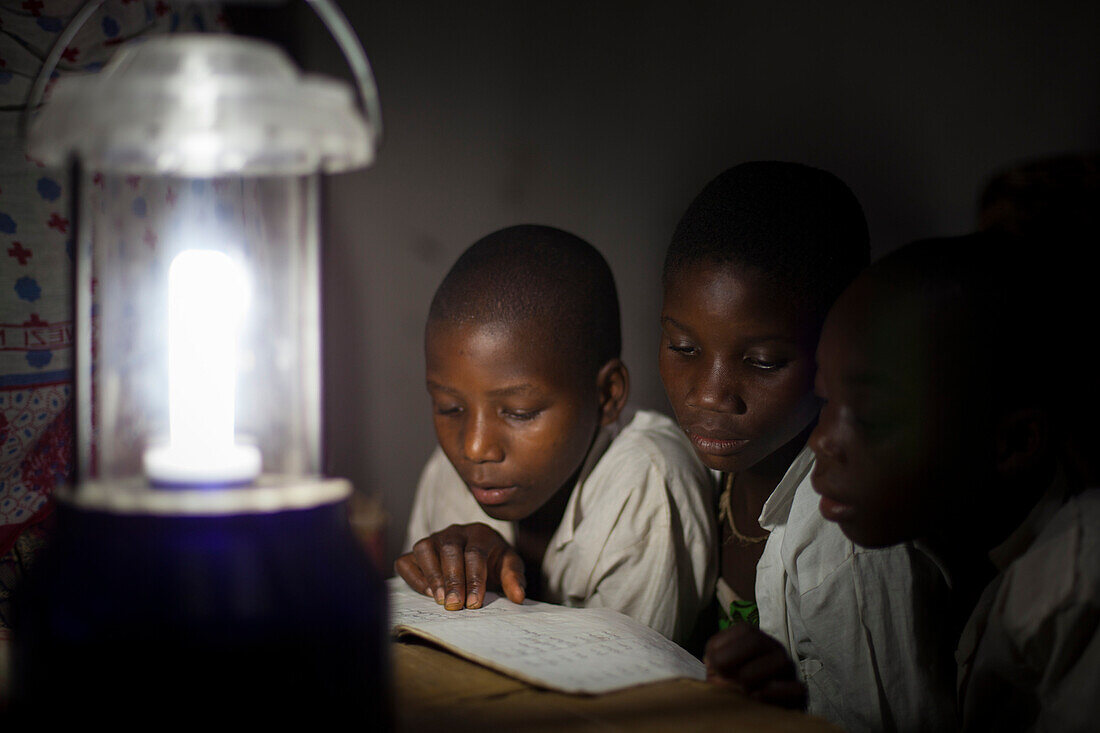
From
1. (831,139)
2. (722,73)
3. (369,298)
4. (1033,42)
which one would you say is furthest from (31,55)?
(1033,42)

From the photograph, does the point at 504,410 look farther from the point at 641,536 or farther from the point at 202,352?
the point at 202,352

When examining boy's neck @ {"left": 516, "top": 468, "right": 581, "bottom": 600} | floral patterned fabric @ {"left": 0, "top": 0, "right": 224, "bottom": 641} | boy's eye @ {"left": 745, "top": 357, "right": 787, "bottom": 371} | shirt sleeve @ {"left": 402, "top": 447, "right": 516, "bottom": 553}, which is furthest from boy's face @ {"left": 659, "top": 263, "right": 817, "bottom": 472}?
floral patterned fabric @ {"left": 0, "top": 0, "right": 224, "bottom": 641}

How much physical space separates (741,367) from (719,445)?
10cm

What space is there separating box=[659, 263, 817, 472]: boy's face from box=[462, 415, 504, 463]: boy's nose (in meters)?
0.26

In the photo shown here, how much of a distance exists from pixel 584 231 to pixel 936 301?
2.71ft

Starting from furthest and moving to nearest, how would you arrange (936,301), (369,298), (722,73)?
(369,298) → (722,73) → (936,301)

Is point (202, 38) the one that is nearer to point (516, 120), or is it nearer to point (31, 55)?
point (31, 55)

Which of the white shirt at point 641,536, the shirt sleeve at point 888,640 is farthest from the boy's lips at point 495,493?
the shirt sleeve at point 888,640

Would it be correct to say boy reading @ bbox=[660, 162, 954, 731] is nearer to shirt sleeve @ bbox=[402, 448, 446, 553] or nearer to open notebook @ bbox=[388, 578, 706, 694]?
open notebook @ bbox=[388, 578, 706, 694]

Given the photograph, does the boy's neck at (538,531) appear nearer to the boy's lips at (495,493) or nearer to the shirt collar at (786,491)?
the boy's lips at (495,493)

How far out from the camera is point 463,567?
40.6 inches

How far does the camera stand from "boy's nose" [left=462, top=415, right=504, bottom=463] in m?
1.10

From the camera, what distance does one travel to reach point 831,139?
1.12 m

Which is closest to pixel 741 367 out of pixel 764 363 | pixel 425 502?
pixel 764 363
